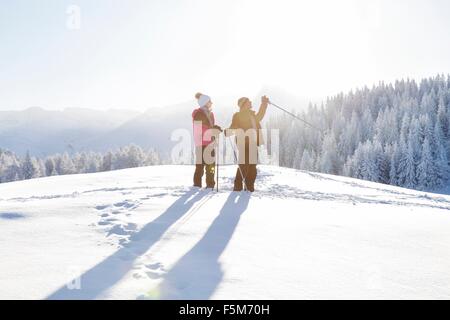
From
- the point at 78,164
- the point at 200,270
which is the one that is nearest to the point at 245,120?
the point at 200,270

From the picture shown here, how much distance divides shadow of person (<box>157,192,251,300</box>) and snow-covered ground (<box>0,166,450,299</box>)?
0.04ft

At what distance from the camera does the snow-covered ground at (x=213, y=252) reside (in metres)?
3.35

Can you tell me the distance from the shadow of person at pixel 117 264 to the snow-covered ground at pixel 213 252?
11mm

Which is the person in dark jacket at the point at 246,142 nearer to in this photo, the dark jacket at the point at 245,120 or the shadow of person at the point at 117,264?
the dark jacket at the point at 245,120

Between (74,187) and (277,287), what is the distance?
9.25 meters

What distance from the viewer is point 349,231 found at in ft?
18.8

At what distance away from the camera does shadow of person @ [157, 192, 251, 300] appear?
323 centimetres

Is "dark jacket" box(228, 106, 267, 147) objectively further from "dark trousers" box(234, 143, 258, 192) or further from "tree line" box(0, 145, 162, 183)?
"tree line" box(0, 145, 162, 183)

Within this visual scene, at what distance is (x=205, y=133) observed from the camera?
993 cm

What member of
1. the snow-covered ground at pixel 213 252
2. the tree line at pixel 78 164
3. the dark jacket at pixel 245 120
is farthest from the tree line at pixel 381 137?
the snow-covered ground at pixel 213 252

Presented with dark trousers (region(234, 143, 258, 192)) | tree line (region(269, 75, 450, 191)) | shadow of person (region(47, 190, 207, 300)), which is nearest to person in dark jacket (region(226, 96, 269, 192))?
dark trousers (region(234, 143, 258, 192))

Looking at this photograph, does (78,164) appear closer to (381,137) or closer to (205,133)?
(381,137)
